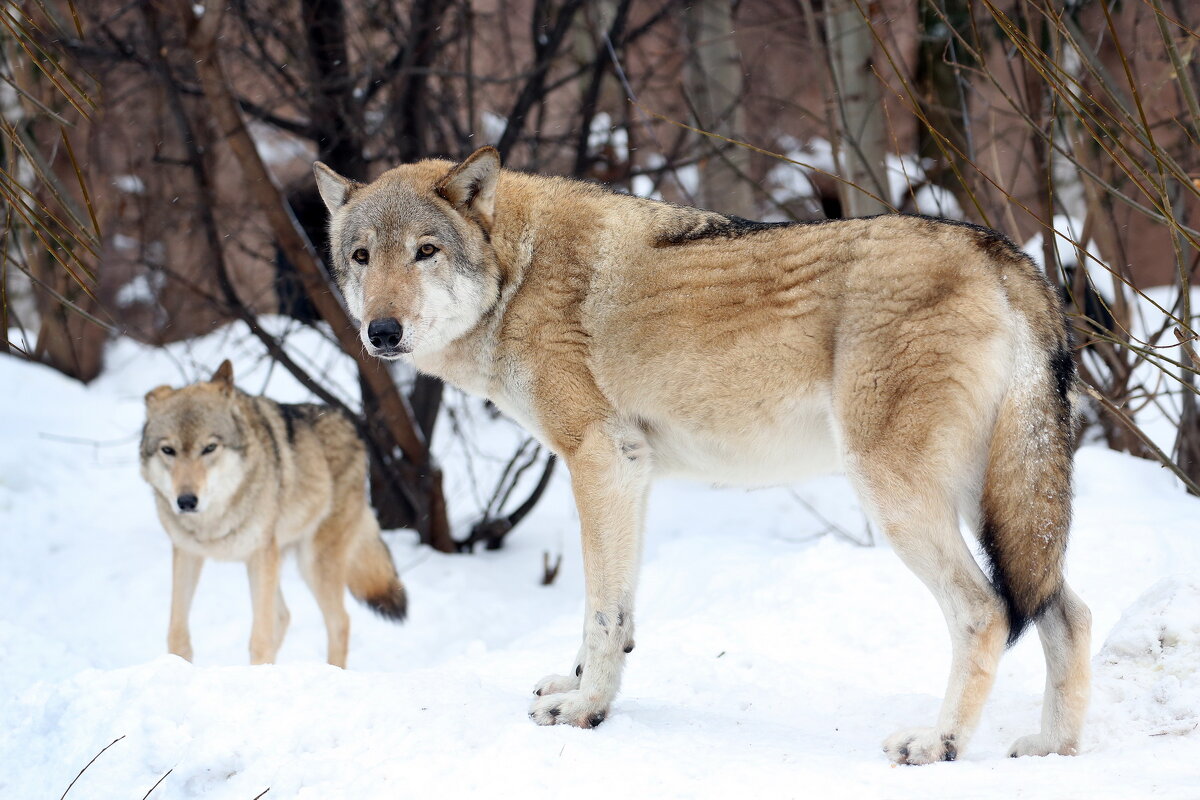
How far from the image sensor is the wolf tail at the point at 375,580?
6.41m

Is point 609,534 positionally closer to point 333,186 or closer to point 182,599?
point 333,186

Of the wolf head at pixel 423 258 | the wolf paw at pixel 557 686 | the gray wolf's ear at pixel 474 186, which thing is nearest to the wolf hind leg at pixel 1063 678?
the wolf paw at pixel 557 686

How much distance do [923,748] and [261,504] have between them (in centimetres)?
433

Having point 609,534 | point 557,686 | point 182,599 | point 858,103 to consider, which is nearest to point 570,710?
point 557,686

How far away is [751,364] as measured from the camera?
11.1ft

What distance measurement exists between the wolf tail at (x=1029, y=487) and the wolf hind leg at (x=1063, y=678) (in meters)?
0.14

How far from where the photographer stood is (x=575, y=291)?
3.76m

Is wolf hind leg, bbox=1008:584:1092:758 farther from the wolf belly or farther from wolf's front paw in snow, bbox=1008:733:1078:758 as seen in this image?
the wolf belly

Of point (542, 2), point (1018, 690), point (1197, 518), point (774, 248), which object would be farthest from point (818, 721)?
point (542, 2)

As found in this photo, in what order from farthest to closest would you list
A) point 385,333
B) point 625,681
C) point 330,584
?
point 330,584 < point 625,681 < point 385,333

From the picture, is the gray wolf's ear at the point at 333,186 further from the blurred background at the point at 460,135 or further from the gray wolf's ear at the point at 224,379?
the gray wolf's ear at the point at 224,379

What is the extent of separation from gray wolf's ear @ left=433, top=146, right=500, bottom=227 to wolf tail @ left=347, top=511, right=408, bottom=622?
10.5 feet

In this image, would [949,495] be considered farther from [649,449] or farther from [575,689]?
[575,689]

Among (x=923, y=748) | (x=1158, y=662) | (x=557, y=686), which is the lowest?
(x=923, y=748)
